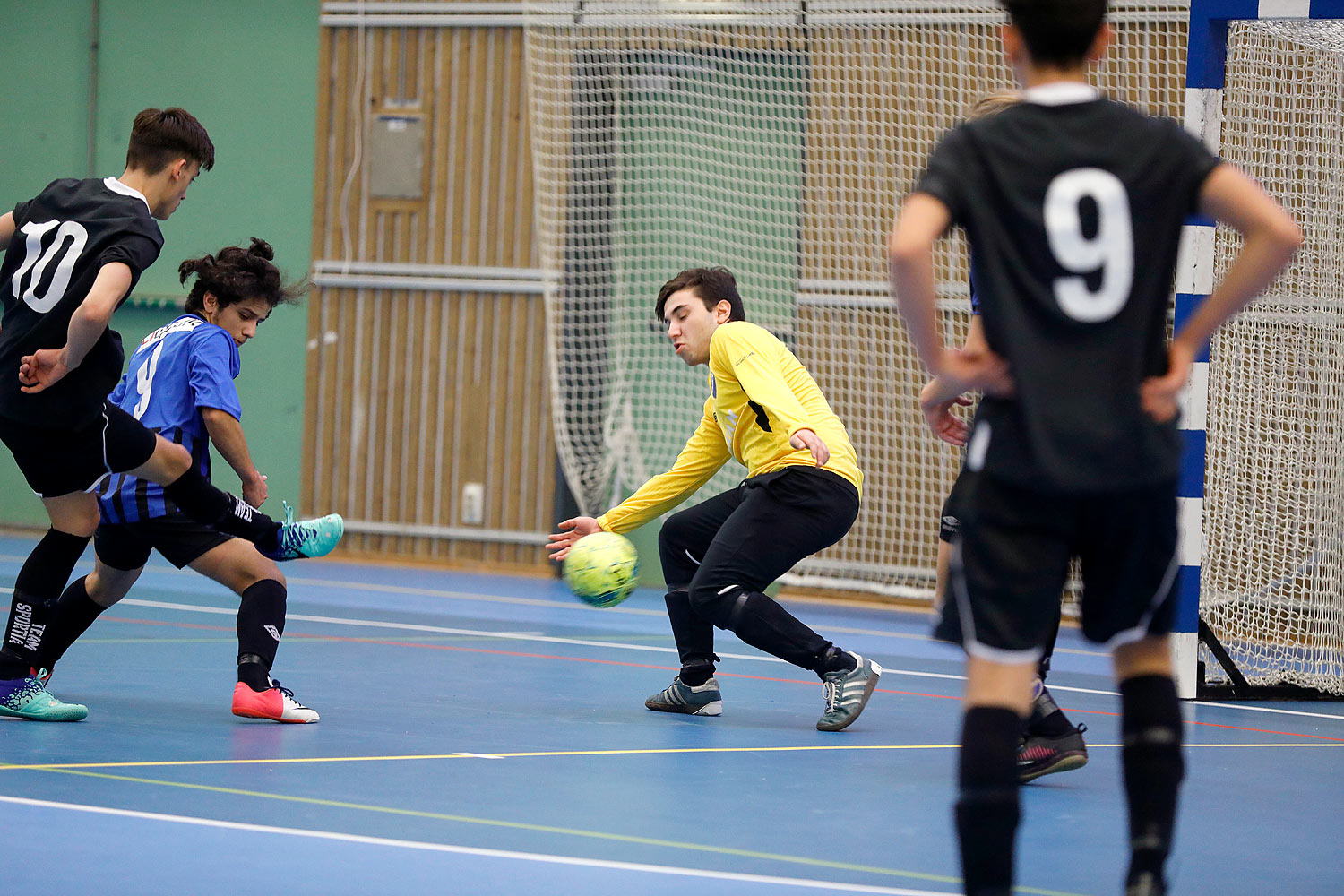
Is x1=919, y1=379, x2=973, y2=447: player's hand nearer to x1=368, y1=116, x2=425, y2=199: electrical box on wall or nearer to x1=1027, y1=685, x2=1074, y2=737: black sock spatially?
x1=1027, y1=685, x2=1074, y2=737: black sock

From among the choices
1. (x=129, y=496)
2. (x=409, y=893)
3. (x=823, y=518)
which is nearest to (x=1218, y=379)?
(x=823, y=518)

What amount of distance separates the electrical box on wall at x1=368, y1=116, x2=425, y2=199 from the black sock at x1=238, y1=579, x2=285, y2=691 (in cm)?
670

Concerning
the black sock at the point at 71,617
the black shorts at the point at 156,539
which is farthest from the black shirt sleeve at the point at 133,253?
the black sock at the point at 71,617

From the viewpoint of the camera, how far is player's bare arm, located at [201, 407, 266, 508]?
480 centimetres

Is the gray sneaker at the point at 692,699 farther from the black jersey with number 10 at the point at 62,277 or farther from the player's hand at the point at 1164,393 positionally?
the player's hand at the point at 1164,393

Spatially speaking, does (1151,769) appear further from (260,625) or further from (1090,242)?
(260,625)

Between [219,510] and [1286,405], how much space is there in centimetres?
456

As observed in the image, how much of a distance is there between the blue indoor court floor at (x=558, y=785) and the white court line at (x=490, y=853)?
10mm

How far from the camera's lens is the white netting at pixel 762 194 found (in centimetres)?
976

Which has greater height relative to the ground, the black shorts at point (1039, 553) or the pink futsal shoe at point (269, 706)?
the black shorts at point (1039, 553)

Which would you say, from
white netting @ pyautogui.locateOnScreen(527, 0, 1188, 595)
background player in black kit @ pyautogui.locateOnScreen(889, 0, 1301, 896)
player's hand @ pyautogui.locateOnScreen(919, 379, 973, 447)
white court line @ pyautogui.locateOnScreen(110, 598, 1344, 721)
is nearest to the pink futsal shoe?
player's hand @ pyautogui.locateOnScreen(919, 379, 973, 447)

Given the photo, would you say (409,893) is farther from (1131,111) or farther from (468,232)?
(468,232)

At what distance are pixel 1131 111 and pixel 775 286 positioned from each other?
302 inches

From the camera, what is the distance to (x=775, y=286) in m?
10.1
